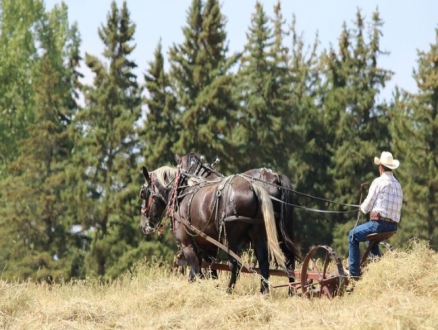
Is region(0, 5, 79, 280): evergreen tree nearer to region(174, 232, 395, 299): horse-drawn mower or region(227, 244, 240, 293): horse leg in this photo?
region(227, 244, 240, 293): horse leg

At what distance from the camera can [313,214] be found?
36125mm

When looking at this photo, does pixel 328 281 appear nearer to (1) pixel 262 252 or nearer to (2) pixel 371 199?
(2) pixel 371 199

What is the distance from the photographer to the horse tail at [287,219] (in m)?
12.1

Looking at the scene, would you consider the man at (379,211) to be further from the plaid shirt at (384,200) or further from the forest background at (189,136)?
the forest background at (189,136)

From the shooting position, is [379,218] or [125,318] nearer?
[125,318]

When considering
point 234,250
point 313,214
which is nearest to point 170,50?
point 313,214

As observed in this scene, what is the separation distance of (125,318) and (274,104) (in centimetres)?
2826

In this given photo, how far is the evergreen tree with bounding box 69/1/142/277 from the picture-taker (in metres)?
34.4

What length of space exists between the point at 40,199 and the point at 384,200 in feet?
92.3

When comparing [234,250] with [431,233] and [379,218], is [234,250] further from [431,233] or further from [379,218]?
[431,233]

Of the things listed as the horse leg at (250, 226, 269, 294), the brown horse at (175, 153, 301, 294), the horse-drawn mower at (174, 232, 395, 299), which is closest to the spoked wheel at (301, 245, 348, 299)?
the horse-drawn mower at (174, 232, 395, 299)

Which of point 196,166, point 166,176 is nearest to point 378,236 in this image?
point 196,166

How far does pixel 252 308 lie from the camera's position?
8.48m

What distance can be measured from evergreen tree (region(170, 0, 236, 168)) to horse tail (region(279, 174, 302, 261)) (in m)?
20.4
